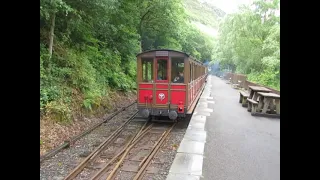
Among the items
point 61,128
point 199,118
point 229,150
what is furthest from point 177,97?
point 61,128

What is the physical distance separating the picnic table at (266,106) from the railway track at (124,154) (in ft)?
16.9

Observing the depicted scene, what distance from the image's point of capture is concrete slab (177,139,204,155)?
689 cm

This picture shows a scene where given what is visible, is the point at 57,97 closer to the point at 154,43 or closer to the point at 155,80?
the point at 155,80

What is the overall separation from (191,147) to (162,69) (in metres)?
3.55

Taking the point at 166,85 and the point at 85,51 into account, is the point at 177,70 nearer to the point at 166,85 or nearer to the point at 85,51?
the point at 166,85

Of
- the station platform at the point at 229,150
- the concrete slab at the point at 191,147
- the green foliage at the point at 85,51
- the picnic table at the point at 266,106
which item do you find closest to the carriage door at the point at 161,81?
the station platform at the point at 229,150

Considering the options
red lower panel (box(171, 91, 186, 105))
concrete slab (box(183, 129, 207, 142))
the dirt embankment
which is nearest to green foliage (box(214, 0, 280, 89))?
red lower panel (box(171, 91, 186, 105))

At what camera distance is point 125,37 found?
16.3 m

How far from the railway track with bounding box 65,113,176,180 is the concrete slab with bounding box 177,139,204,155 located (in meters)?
0.64

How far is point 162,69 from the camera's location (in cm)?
973

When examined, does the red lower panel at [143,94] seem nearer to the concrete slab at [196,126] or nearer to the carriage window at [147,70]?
the carriage window at [147,70]

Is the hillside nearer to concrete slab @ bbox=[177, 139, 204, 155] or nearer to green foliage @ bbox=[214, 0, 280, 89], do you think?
green foliage @ bbox=[214, 0, 280, 89]
